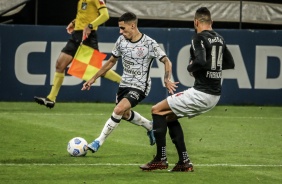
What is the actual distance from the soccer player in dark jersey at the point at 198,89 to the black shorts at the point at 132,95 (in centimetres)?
123

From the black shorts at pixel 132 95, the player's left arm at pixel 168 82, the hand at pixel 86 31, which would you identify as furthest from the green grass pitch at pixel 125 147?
the hand at pixel 86 31

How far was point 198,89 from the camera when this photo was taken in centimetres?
1054

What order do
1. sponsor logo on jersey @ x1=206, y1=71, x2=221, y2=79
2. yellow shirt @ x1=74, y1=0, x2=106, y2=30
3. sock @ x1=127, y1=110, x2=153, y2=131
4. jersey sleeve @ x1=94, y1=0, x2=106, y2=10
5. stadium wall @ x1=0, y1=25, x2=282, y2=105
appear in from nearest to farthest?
sponsor logo on jersey @ x1=206, y1=71, x2=221, y2=79 < sock @ x1=127, y1=110, x2=153, y2=131 < jersey sleeve @ x1=94, y1=0, x2=106, y2=10 < yellow shirt @ x1=74, y1=0, x2=106, y2=30 < stadium wall @ x1=0, y1=25, x2=282, y2=105

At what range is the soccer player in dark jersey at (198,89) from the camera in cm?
1042

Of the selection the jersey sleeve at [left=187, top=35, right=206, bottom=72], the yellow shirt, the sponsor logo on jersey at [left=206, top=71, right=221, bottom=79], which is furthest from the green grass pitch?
the yellow shirt

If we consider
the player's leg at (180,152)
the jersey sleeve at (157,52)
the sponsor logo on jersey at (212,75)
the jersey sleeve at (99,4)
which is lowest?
the player's leg at (180,152)

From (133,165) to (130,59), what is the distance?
61.9 inches

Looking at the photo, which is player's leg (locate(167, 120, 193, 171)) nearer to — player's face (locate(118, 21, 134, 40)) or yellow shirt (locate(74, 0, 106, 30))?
player's face (locate(118, 21, 134, 40))

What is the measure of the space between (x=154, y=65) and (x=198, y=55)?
369 inches

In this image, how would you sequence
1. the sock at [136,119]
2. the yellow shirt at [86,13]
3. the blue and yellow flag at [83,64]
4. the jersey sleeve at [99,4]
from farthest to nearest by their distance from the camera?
the yellow shirt at [86,13], the jersey sleeve at [99,4], the blue and yellow flag at [83,64], the sock at [136,119]

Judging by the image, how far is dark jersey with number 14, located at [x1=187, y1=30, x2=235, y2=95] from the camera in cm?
1033

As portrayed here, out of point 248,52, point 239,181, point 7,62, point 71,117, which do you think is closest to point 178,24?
point 248,52

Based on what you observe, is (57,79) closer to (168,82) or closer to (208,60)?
(168,82)

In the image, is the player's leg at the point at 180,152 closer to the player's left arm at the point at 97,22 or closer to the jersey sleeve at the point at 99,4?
the player's left arm at the point at 97,22
